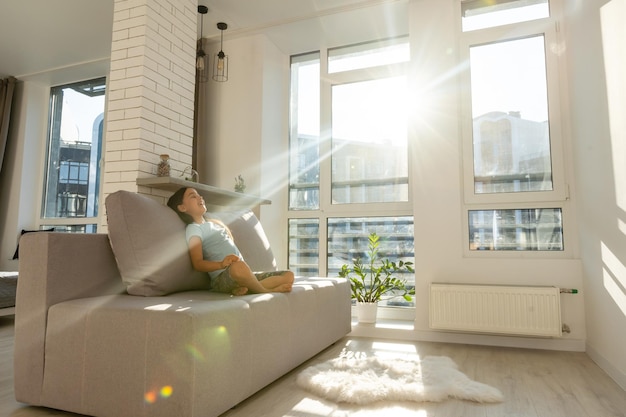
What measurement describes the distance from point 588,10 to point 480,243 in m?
1.71

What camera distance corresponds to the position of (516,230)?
322 cm

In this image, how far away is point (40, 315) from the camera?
1.68 meters

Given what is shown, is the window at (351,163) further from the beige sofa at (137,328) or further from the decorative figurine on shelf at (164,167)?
the beige sofa at (137,328)

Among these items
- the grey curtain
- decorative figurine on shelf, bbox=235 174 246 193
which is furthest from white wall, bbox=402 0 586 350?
the grey curtain

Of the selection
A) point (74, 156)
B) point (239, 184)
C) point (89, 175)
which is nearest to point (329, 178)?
point (239, 184)

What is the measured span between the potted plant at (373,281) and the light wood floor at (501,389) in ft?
2.01

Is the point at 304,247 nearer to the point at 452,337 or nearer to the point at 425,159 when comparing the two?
the point at 425,159

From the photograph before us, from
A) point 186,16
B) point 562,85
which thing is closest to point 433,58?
point 562,85

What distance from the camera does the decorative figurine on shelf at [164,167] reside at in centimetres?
303

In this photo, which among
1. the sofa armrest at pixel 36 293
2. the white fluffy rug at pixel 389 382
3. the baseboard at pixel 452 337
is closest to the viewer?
the sofa armrest at pixel 36 293

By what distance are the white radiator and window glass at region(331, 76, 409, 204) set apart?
1.12m

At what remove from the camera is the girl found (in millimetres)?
2094

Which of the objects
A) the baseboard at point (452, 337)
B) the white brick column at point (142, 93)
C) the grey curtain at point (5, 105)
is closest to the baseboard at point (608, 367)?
the baseboard at point (452, 337)

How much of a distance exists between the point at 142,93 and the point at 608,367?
3400 mm
